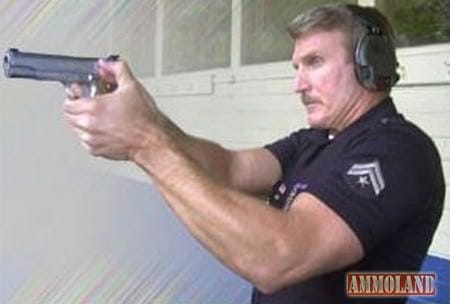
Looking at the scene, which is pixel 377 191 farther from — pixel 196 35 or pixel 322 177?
pixel 196 35

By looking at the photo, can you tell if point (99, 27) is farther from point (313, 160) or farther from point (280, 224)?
point (280, 224)

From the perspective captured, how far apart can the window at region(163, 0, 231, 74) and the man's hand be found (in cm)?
238

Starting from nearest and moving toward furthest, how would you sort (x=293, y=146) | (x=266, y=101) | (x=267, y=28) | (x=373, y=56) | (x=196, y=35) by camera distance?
(x=373, y=56) < (x=293, y=146) < (x=266, y=101) < (x=267, y=28) < (x=196, y=35)

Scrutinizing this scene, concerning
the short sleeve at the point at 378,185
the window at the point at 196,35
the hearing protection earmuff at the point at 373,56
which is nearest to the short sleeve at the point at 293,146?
the hearing protection earmuff at the point at 373,56

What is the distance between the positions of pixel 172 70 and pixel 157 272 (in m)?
1.18

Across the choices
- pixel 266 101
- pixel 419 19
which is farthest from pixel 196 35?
pixel 419 19

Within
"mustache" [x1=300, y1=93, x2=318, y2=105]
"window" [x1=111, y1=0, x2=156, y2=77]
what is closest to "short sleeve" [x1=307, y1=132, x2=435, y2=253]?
"mustache" [x1=300, y1=93, x2=318, y2=105]

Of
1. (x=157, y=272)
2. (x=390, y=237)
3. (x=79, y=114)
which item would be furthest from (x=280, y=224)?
(x=157, y=272)

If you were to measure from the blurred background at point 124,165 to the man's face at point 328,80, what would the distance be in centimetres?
132

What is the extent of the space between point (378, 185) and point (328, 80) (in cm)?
32

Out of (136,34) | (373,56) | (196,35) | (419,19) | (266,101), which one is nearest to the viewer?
(373,56)

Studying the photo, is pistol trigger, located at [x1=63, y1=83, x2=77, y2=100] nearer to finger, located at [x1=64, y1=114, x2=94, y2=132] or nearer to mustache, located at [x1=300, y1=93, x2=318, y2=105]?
finger, located at [x1=64, y1=114, x2=94, y2=132]

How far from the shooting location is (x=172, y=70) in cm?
406

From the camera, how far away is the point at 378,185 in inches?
41.8
